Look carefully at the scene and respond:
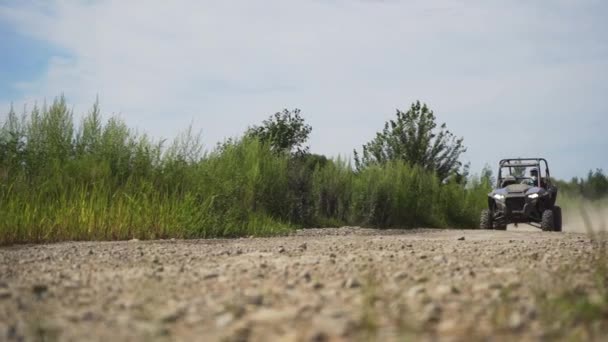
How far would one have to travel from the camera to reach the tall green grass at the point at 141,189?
9578 millimetres

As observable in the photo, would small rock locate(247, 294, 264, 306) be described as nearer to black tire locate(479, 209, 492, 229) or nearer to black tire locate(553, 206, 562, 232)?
black tire locate(553, 206, 562, 232)

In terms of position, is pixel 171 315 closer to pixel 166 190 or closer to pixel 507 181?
pixel 166 190

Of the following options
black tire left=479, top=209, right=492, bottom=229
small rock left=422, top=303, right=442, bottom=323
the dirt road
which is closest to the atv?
black tire left=479, top=209, right=492, bottom=229

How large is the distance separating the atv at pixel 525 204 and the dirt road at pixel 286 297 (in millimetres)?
8241

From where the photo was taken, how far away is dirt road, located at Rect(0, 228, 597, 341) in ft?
9.19

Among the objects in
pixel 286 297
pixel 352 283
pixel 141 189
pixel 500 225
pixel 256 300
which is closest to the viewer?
pixel 256 300

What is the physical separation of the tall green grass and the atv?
344cm

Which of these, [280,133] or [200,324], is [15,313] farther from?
[280,133]

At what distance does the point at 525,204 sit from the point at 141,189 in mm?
7864

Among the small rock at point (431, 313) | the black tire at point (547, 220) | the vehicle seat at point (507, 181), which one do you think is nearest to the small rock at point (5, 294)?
the small rock at point (431, 313)

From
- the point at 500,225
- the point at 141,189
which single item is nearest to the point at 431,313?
the point at 141,189

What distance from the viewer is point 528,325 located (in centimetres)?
289

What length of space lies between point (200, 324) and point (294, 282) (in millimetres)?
1149

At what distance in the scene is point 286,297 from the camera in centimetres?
352
